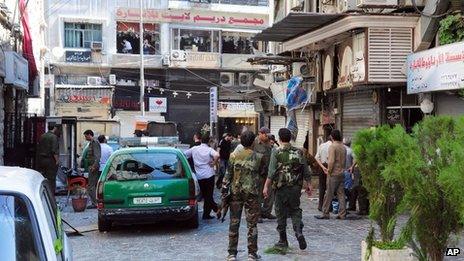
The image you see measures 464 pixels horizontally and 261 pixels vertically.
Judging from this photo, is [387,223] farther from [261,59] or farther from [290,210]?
[261,59]

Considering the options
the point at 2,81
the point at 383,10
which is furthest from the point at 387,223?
the point at 2,81

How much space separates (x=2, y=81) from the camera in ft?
55.4

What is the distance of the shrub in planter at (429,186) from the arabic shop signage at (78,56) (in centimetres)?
3317

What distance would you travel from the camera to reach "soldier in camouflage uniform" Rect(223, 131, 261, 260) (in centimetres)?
809

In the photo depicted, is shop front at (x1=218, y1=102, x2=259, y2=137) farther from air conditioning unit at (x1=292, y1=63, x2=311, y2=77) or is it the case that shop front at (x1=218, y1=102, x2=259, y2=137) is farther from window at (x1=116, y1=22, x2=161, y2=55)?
air conditioning unit at (x1=292, y1=63, x2=311, y2=77)

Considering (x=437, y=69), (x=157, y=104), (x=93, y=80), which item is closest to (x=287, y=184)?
(x=437, y=69)

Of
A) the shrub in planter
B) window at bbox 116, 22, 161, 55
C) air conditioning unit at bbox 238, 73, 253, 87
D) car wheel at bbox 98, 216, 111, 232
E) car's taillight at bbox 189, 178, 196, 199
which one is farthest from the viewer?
air conditioning unit at bbox 238, 73, 253, 87

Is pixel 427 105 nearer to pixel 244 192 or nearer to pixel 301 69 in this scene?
pixel 244 192

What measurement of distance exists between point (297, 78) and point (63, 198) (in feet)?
28.2

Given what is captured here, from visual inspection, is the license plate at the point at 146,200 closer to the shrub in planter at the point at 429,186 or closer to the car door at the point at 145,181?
the car door at the point at 145,181

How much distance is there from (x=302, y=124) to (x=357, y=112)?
219 inches

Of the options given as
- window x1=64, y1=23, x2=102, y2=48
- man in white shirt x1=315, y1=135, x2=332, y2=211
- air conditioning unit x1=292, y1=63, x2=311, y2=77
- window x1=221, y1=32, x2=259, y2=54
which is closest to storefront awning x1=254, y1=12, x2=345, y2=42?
air conditioning unit x1=292, y1=63, x2=311, y2=77

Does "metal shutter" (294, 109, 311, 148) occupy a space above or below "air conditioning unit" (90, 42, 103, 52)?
below

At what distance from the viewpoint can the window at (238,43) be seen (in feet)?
132
